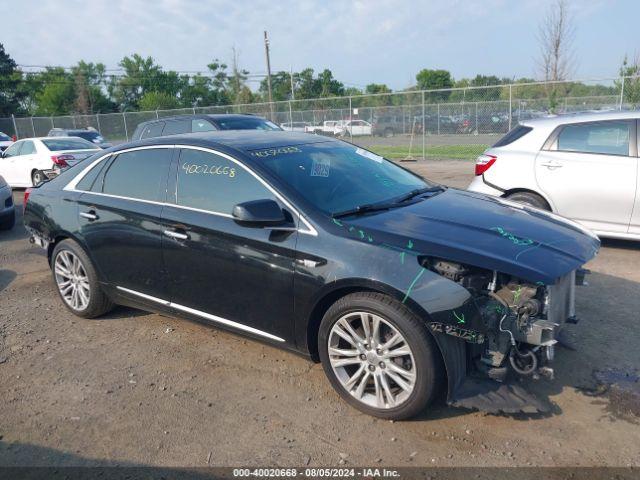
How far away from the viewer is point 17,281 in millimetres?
6371

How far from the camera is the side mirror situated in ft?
11.5

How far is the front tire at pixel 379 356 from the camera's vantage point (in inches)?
122

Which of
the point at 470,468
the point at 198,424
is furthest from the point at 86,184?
the point at 470,468

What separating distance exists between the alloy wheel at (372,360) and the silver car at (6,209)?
7782mm

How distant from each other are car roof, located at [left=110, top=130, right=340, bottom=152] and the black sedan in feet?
0.07

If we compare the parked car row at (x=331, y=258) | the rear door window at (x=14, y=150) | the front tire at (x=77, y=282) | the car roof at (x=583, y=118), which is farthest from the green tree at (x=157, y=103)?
the parked car row at (x=331, y=258)

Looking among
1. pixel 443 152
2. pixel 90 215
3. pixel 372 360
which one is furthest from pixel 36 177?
pixel 443 152

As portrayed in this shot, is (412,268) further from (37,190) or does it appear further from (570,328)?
(37,190)

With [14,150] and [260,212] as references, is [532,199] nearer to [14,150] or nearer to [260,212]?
[260,212]

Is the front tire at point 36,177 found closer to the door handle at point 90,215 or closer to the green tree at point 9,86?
the door handle at point 90,215

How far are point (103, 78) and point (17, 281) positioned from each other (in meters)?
70.9

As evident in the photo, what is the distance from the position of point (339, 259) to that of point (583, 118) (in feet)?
15.7

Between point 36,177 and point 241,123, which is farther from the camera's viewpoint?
point 36,177

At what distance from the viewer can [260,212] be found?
138 inches
